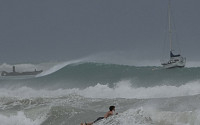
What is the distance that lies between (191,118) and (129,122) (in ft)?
6.28

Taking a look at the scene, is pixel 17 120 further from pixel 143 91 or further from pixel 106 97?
pixel 143 91

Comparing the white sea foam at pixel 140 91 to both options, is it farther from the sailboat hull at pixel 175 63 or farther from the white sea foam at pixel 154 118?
the white sea foam at pixel 154 118

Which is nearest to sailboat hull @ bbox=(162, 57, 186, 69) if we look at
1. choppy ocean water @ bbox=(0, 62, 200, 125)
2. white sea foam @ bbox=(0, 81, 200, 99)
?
choppy ocean water @ bbox=(0, 62, 200, 125)

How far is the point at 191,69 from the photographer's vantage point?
33656 millimetres

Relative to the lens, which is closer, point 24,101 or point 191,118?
point 191,118

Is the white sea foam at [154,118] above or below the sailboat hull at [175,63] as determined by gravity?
below

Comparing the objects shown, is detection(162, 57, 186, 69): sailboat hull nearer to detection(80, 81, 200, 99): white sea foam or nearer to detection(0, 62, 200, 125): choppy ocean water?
detection(0, 62, 200, 125): choppy ocean water

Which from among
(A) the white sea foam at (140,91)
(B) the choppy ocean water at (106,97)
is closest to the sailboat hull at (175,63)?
(B) the choppy ocean water at (106,97)

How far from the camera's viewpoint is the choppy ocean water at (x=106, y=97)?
1320cm

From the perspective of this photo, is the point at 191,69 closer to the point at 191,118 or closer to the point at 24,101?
the point at 24,101

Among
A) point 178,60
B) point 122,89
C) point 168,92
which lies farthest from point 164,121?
point 178,60

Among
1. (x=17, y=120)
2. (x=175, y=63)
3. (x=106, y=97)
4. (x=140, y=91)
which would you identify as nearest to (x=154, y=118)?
(x=17, y=120)

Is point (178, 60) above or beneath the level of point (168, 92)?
above

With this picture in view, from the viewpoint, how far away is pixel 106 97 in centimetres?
2606
